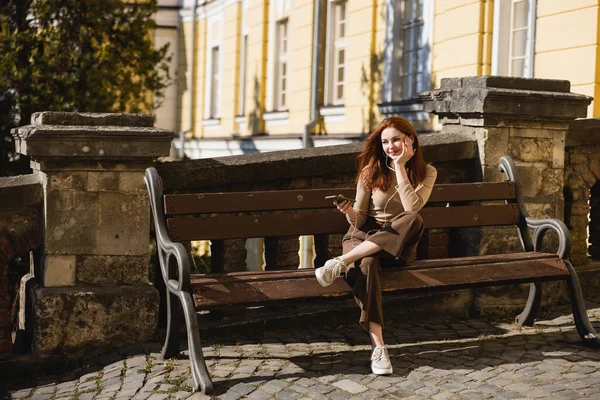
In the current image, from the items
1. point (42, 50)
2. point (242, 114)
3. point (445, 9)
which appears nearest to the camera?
point (42, 50)

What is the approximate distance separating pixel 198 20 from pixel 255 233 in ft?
60.5

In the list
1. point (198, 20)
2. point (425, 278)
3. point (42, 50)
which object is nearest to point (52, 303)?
point (425, 278)

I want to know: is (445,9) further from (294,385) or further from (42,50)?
(294,385)

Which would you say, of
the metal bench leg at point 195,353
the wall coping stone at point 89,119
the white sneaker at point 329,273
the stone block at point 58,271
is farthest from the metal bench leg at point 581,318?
the stone block at point 58,271

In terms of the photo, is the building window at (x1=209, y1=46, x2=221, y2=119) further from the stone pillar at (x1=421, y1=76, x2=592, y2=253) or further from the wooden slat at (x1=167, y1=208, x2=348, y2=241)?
the wooden slat at (x1=167, y1=208, x2=348, y2=241)

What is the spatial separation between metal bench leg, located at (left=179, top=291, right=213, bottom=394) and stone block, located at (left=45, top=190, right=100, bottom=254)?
3.07ft

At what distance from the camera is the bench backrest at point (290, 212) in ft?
18.0

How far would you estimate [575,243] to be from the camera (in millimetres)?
7043

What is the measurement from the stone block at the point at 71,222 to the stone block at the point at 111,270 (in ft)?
0.23

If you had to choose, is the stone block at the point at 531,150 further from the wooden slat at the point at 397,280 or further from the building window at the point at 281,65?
the building window at the point at 281,65

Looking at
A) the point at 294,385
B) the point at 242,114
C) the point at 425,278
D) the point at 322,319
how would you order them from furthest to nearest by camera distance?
the point at 242,114, the point at 322,319, the point at 425,278, the point at 294,385

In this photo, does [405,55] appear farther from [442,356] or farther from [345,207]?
[442,356]

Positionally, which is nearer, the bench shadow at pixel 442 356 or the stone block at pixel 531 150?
the bench shadow at pixel 442 356

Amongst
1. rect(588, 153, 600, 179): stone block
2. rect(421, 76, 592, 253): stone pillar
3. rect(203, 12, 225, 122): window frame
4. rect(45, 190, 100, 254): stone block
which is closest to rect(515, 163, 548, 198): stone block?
rect(421, 76, 592, 253): stone pillar
